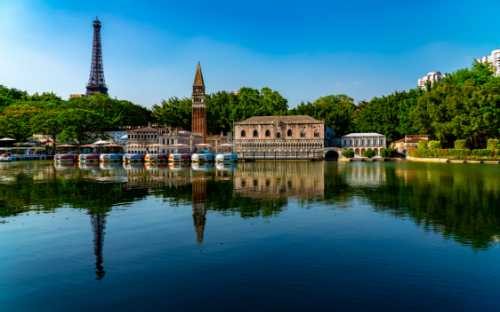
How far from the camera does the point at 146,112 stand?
117000mm

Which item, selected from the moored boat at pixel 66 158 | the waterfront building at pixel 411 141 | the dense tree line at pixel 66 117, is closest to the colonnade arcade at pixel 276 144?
the waterfront building at pixel 411 141

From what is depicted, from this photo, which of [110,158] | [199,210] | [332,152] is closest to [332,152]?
[332,152]

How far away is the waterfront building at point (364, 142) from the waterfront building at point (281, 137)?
195 inches

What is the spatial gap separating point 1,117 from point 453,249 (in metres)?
106

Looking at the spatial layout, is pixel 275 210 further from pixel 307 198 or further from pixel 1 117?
pixel 1 117

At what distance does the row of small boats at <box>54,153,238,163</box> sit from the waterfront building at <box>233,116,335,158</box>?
59.6ft

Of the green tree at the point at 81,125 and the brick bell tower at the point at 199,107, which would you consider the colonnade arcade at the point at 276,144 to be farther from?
the green tree at the point at 81,125

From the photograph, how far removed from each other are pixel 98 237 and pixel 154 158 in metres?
58.8

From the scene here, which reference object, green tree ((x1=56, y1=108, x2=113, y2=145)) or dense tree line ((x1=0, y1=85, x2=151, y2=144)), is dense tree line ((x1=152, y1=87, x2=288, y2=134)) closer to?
dense tree line ((x1=0, y1=85, x2=151, y2=144))

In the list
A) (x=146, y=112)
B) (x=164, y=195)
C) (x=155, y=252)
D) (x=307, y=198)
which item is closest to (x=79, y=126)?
(x=146, y=112)

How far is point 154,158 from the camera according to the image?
70.4 m

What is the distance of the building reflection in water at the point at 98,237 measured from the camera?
9.90m

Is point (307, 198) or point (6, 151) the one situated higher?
point (6, 151)

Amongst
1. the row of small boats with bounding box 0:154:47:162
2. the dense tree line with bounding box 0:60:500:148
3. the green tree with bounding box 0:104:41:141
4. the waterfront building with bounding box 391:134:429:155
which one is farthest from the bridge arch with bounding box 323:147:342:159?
the green tree with bounding box 0:104:41:141
